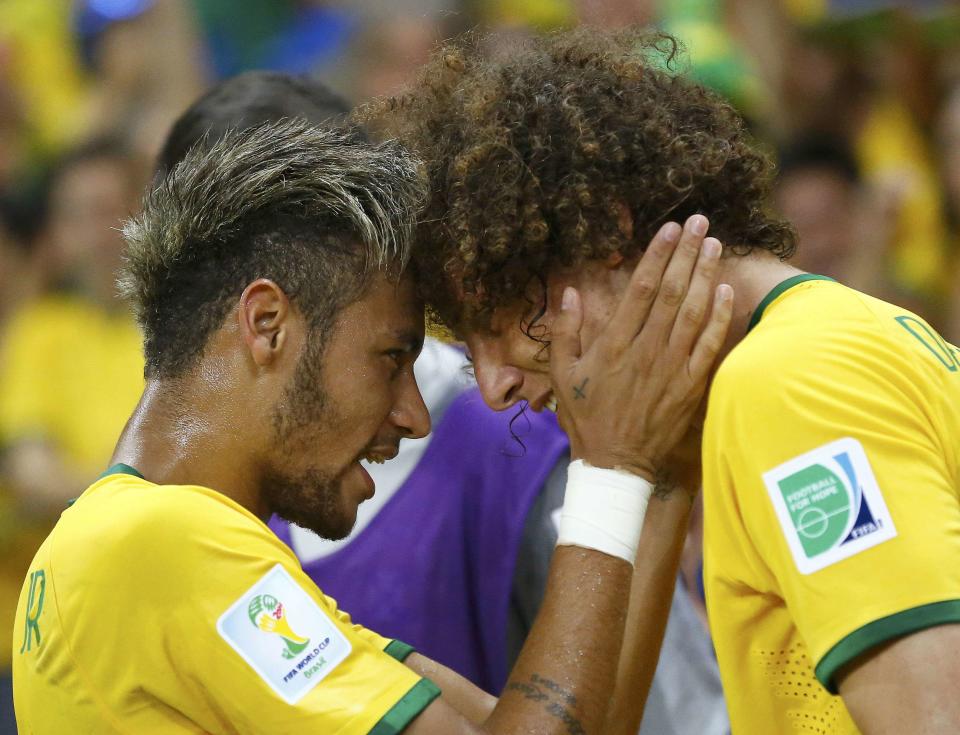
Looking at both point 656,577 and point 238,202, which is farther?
point 656,577

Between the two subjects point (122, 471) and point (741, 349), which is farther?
point (122, 471)

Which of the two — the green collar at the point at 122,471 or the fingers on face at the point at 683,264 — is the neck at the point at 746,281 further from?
the green collar at the point at 122,471

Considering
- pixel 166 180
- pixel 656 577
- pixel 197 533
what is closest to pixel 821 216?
pixel 656 577

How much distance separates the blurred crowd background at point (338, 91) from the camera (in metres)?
4.93

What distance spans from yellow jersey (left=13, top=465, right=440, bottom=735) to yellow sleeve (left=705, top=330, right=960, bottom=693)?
69 centimetres

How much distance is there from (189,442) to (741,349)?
1.08 meters

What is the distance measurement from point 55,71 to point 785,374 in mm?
4859

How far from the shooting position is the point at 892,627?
5.47 ft

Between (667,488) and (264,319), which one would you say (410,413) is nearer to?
(264,319)

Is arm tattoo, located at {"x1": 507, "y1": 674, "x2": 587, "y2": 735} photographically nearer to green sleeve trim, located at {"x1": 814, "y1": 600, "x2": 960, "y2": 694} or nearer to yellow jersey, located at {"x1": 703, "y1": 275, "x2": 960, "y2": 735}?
yellow jersey, located at {"x1": 703, "y1": 275, "x2": 960, "y2": 735}

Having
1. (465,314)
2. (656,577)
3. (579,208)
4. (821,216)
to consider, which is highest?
(579,208)

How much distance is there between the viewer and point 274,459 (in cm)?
247

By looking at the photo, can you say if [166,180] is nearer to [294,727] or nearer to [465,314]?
[465,314]

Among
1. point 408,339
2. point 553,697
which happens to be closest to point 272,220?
point 408,339
